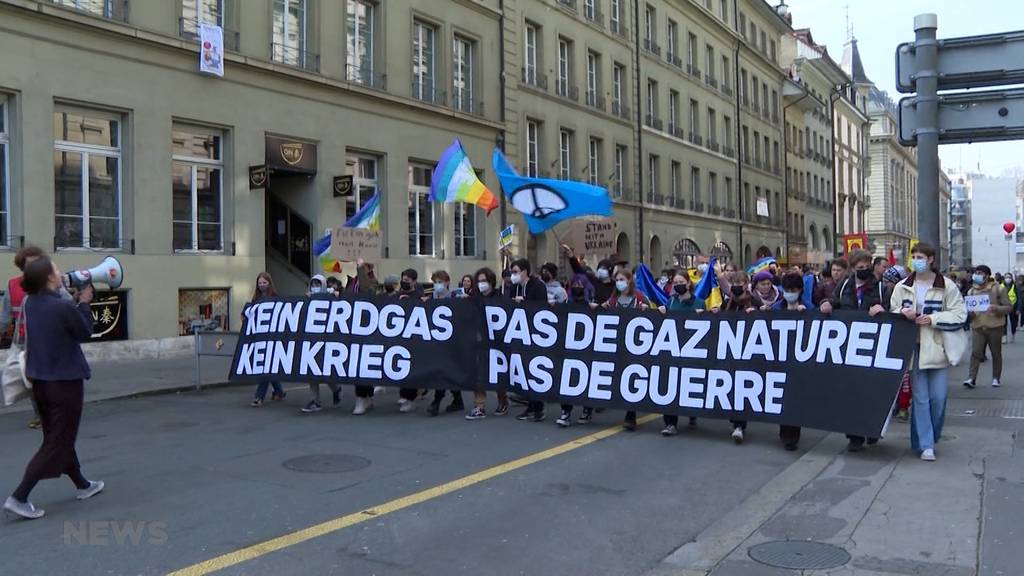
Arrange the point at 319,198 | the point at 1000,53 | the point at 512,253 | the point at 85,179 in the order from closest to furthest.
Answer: the point at 1000,53 → the point at 85,179 → the point at 319,198 → the point at 512,253

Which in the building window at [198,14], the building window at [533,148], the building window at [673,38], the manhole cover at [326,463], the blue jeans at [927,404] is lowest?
the manhole cover at [326,463]

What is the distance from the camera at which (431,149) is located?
23891mm

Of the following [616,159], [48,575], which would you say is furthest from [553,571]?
[616,159]

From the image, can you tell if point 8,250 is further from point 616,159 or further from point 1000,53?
point 616,159

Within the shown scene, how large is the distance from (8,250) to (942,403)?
549 inches

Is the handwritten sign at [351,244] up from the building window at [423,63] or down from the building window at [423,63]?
down

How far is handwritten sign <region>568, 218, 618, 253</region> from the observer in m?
16.0

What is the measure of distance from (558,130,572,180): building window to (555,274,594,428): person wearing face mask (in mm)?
20242

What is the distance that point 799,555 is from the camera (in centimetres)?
514

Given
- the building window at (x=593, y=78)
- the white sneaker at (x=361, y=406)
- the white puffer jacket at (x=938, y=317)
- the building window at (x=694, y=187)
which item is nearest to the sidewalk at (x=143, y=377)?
the white sneaker at (x=361, y=406)

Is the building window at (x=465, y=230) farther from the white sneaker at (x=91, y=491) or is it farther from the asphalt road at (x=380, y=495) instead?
the white sneaker at (x=91, y=491)

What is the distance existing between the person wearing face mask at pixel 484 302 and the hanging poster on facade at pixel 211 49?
9.87m

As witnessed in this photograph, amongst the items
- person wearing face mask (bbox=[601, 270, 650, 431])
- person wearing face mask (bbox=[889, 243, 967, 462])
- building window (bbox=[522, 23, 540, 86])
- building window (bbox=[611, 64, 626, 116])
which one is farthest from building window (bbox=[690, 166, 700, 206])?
person wearing face mask (bbox=[889, 243, 967, 462])

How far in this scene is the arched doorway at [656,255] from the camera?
124 ft
